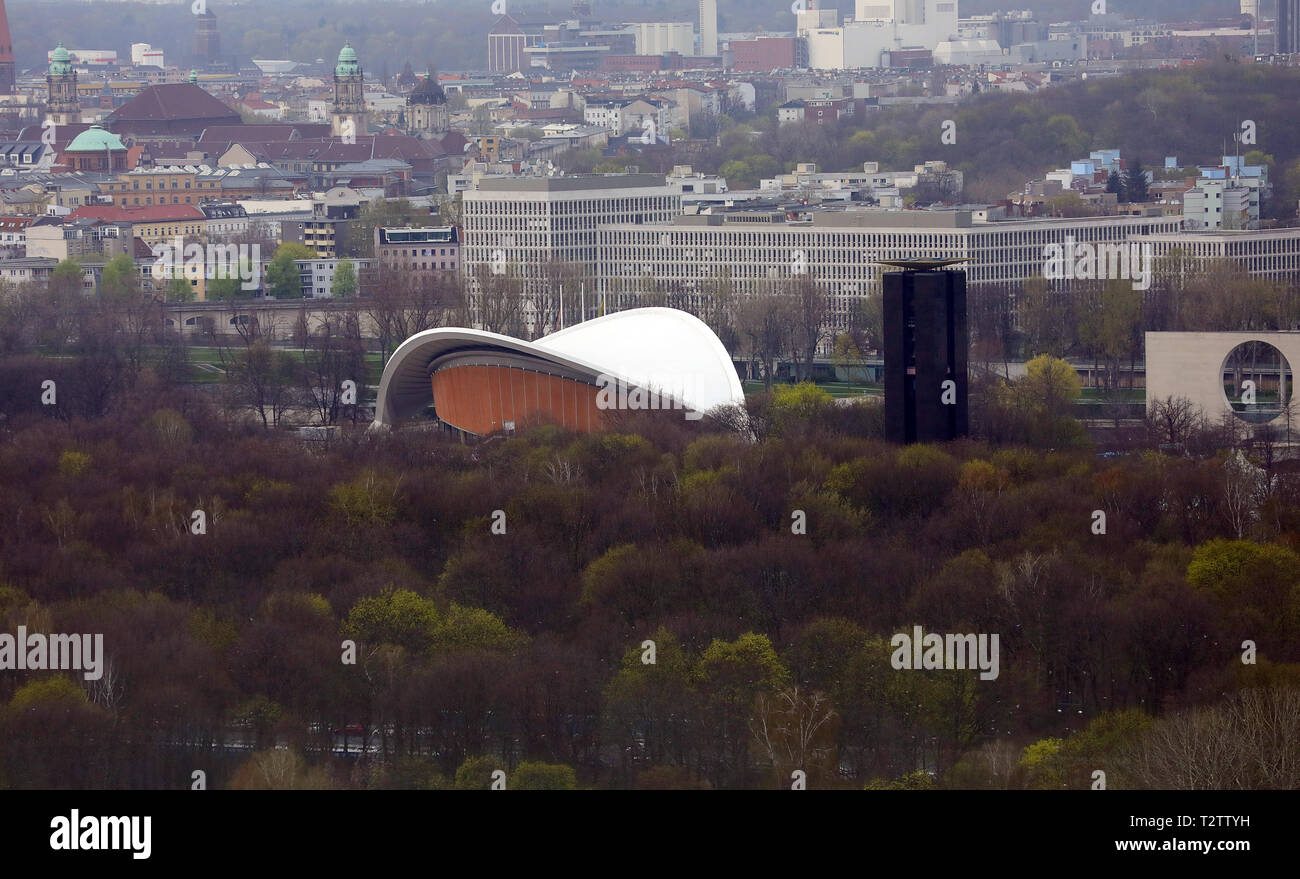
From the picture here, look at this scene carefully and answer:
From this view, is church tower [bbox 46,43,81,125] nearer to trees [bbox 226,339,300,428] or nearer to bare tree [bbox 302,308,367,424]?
bare tree [bbox 302,308,367,424]

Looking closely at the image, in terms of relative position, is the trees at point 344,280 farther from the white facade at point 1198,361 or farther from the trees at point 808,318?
the white facade at point 1198,361

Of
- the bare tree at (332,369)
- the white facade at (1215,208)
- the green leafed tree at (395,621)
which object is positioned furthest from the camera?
the white facade at (1215,208)

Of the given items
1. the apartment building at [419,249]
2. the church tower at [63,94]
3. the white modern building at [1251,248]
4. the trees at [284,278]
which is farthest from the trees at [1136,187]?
the church tower at [63,94]

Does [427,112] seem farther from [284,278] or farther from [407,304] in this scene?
[407,304]

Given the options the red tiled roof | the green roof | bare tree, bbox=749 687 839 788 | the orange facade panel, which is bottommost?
bare tree, bbox=749 687 839 788

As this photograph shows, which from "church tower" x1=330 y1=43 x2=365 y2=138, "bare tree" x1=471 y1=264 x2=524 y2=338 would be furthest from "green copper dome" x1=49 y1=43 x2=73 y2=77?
"bare tree" x1=471 y1=264 x2=524 y2=338
